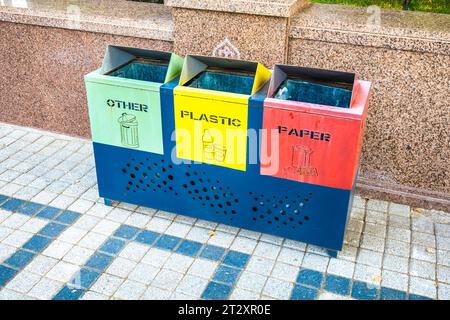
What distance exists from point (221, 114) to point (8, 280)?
2.01 m

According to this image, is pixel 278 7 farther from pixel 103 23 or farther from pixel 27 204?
pixel 27 204

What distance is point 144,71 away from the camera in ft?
14.1

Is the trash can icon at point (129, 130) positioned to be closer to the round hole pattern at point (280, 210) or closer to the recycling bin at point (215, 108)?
the recycling bin at point (215, 108)

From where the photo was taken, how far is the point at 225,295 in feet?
11.5

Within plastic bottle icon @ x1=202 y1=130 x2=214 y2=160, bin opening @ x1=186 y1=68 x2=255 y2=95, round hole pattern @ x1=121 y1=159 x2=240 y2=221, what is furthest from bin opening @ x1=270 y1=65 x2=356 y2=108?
round hole pattern @ x1=121 y1=159 x2=240 y2=221

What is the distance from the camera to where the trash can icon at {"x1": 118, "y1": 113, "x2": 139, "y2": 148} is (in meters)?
3.97

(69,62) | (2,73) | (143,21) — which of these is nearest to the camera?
(143,21)

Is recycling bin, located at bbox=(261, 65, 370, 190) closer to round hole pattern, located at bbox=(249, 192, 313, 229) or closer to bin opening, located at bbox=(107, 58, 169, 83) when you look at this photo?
round hole pattern, located at bbox=(249, 192, 313, 229)

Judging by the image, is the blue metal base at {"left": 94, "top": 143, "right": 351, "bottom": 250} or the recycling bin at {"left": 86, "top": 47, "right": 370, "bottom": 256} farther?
the blue metal base at {"left": 94, "top": 143, "right": 351, "bottom": 250}

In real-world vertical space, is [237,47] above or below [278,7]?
below

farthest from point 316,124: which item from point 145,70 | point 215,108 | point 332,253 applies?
point 145,70

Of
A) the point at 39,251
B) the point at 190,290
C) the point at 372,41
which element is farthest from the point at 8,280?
the point at 372,41

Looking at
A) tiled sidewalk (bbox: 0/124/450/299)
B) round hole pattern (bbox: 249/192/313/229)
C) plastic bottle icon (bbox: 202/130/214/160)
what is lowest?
tiled sidewalk (bbox: 0/124/450/299)

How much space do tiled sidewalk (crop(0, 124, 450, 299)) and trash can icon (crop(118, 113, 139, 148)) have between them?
722mm
